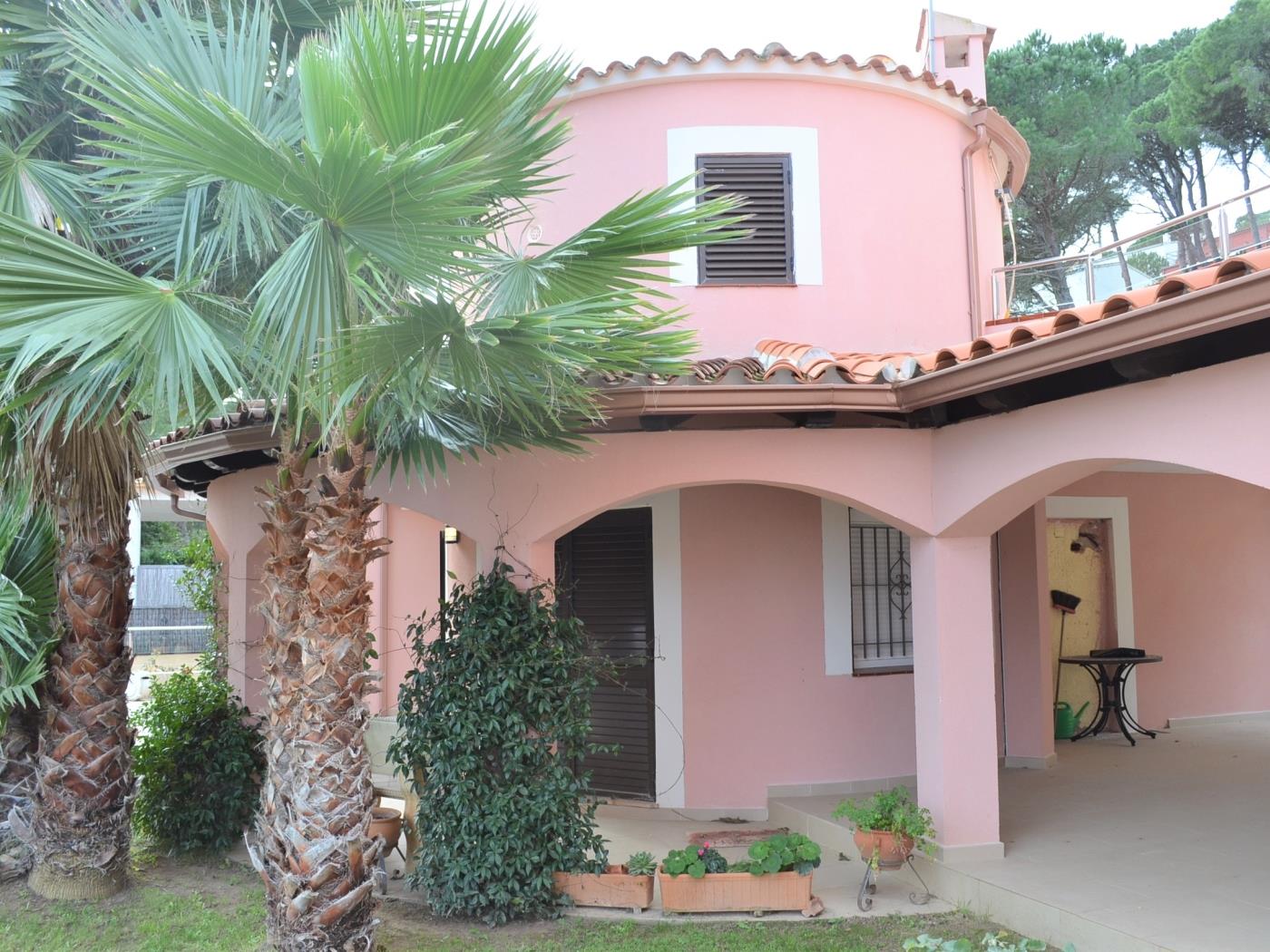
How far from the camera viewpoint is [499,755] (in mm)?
7711

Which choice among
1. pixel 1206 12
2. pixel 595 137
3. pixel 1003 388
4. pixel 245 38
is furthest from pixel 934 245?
pixel 1206 12

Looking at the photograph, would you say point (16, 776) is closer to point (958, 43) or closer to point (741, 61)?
point (741, 61)

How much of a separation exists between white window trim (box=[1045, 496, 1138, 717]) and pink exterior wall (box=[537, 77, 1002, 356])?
11.3 ft

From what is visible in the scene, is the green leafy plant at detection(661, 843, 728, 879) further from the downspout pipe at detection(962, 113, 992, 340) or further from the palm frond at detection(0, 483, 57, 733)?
the downspout pipe at detection(962, 113, 992, 340)

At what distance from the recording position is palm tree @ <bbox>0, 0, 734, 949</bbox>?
519 centimetres

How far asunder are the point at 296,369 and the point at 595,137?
5.62 m

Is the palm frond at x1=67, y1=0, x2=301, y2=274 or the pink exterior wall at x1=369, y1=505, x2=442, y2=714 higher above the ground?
the palm frond at x1=67, y1=0, x2=301, y2=274

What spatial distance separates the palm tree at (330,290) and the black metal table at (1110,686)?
23.7ft

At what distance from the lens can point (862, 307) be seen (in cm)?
1043

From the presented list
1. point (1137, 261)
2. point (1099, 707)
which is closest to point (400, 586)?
point (1099, 707)

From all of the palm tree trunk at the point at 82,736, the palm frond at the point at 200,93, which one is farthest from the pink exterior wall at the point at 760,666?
the palm frond at the point at 200,93

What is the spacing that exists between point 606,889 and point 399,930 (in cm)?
140

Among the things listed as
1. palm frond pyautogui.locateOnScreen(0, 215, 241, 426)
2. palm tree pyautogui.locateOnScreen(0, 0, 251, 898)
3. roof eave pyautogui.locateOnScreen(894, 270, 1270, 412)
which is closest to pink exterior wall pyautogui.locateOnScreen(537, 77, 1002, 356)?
roof eave pyautogui.locateOnScreen(894, 270, 1270, 412)

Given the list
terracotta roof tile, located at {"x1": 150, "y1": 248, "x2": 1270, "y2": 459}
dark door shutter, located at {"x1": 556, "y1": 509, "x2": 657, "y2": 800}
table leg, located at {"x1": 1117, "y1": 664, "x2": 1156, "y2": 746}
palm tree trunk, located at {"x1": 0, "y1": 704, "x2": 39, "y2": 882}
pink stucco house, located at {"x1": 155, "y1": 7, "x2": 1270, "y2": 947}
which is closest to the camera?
terracotta roof tile, located at {"x1": 150, "y1": 248, "x2": 1270, "y2": 459}
